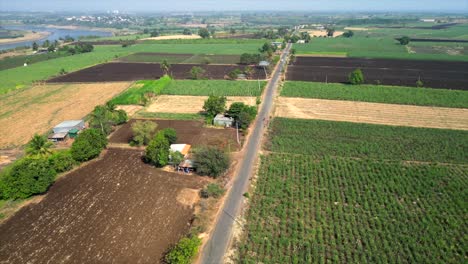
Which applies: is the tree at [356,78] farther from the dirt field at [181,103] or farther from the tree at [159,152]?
the tree at [159,152]

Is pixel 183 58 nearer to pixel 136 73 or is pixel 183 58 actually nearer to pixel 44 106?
pixel 136 73

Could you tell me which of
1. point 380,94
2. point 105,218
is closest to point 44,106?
point 105,218

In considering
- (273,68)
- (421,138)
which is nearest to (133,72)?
(273,68)

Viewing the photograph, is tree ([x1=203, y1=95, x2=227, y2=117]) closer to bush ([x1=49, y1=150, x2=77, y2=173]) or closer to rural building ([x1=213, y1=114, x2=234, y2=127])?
rural building ([x1=213, y1=114, x2=234, y2=127])

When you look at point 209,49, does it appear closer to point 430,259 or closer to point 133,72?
point 133,72

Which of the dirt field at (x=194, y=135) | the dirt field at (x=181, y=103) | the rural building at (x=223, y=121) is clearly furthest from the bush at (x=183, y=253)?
the dirt field at (x=181, y=103)

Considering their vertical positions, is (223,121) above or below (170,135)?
below
